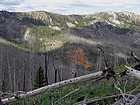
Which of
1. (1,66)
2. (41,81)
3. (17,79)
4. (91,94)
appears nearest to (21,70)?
(1,66)

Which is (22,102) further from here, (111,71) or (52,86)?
(111,71)

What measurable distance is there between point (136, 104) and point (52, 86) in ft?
3.10

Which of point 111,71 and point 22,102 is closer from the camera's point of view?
point 111,71

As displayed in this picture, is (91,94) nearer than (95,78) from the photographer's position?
No

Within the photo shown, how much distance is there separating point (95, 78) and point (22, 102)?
1786 mm

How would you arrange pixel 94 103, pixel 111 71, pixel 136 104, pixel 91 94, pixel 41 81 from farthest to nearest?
pixel 41 81 → pixel 91 94 → pixel 94 103 → pixel 111 71 → pixel 136 104

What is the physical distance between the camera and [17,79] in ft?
563

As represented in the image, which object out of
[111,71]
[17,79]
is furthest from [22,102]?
[17,79]

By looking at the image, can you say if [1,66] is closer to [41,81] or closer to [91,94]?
[41,81]

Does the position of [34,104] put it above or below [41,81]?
above

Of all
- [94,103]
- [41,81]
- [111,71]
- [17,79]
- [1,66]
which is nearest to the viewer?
[111,71]

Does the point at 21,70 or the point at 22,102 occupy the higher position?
the point at 22,102

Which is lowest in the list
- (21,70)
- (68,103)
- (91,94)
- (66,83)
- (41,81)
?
(21,70)

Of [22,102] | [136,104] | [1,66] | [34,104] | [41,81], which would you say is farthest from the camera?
[1,66]
